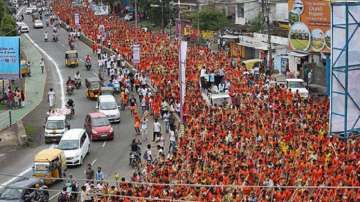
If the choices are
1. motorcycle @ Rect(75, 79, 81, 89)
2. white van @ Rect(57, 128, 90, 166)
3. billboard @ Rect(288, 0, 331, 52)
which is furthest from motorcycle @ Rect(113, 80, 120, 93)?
white van @ Rect(57, 128, 90, 166)

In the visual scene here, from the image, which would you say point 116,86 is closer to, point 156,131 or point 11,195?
point 156,131

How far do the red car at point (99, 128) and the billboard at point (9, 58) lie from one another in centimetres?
594

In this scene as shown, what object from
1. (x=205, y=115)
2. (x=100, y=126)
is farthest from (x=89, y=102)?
(x=205, y=115)

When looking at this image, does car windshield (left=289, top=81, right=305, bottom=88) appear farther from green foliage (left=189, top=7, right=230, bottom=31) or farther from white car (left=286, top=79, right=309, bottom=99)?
green foliage (left=189, top=7, right=230, bottom=31)

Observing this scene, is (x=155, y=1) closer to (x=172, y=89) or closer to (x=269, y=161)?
(x=172, y=89)

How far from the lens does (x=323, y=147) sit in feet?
80.2

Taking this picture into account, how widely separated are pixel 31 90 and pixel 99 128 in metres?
14.1

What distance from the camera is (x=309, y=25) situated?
40500 mm

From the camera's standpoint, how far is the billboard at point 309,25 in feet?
129

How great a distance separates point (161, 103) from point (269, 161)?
14491mm

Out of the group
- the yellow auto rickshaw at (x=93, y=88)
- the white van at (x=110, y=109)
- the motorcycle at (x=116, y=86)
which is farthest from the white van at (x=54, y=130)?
the motorcycle at (x=116, y=86)

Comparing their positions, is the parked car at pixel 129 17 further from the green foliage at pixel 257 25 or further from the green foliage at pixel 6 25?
the green foliage at pixel 6 25

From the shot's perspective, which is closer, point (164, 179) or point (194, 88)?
point (164, 179)

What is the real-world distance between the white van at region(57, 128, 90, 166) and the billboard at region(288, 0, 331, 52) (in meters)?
14.6
